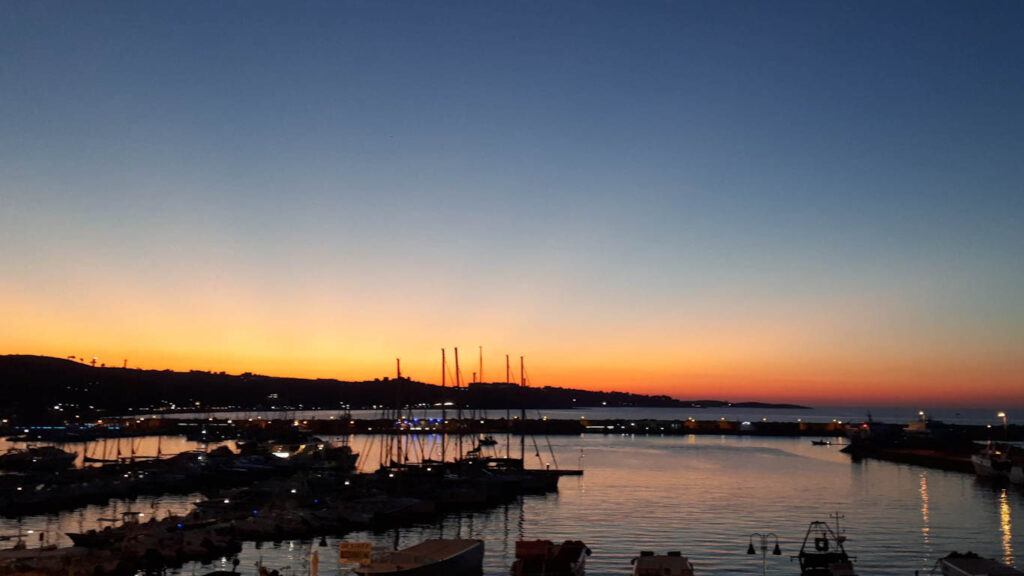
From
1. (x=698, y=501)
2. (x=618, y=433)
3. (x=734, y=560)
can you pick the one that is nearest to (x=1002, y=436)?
(x=618, y=433)

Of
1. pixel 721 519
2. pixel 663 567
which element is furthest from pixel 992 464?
pixel 663 567

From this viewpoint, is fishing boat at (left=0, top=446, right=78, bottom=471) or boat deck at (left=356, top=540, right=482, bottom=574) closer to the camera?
boat deck at (left=356, top=540, right=482, bottom=574)

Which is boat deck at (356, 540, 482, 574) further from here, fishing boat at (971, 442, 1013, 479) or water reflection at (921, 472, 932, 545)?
fishing boat at (971, 442, 1013, 479)

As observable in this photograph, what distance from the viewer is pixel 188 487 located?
62.8 meters

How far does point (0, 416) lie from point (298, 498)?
580 ft

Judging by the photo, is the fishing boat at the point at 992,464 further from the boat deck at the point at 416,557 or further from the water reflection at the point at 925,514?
the boat deck at the point at 416,557

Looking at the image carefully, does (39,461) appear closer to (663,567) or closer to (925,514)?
(663,567)

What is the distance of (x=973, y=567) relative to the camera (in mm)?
27250

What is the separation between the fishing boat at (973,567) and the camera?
2614 centimetres

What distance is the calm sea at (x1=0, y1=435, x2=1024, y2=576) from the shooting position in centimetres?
3700

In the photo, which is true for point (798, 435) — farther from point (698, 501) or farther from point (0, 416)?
point (0, 416)

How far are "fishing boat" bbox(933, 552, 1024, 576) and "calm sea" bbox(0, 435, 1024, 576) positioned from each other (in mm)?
5368

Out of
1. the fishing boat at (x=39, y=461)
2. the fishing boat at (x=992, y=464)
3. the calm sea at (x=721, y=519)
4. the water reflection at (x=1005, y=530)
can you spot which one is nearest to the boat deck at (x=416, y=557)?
the calm sea at (x=721, y=519)

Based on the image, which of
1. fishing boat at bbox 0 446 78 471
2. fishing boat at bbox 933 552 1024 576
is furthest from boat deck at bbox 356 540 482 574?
A: fishing boat at bbox 0 446 78 471
